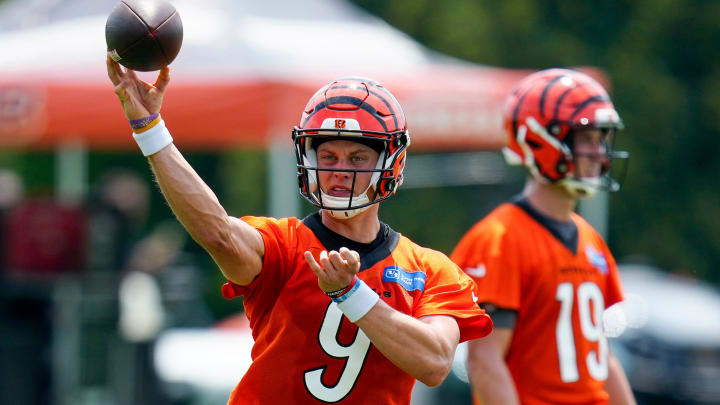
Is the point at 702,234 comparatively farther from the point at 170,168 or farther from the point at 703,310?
the point at 170,168

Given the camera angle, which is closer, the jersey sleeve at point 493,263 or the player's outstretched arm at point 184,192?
the player's outstretched arm at point 184,192

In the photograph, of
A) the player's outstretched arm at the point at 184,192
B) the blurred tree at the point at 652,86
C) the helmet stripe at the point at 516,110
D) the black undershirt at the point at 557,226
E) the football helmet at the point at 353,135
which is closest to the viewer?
the player's outstretched arm at the point at 184,192

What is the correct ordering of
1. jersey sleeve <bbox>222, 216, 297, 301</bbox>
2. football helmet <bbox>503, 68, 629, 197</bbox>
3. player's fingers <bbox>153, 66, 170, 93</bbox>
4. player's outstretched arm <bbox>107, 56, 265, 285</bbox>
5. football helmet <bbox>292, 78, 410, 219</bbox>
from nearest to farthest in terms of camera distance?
player's outstretched arm <bbox>107, 56, 265, 285</bbox>
player's fingers <bbox>153, 66, 170, 93</bbox>
jersey sleeve <bbox>222, 216, 297, 301</bbox>
football helmet <bbox>292, 78, 410, 219</bbox>
football helmet <bbox>503, 68, 629, 197</bbox>

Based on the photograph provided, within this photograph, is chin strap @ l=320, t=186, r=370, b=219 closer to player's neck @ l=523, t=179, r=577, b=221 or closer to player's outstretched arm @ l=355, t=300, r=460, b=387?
player's outstretched arm @ l=355, t=300, r=460, b=387

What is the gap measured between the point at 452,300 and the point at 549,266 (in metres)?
1.12

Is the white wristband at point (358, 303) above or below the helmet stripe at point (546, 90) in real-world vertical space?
below

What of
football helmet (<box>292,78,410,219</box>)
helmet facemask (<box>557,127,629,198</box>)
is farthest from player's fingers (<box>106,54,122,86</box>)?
helmet facemask (<box>557,127,629,198</box>)

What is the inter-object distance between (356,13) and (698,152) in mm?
6212

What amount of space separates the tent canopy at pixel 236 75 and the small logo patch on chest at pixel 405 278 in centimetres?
532

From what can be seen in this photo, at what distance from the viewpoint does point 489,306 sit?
182 inches

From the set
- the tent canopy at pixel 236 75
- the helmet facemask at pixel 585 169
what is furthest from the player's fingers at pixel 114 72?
the tent canopy at pixel 236 75

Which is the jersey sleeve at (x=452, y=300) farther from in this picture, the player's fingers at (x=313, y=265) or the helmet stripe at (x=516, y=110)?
the helmet stripe at (x=516, y=110)

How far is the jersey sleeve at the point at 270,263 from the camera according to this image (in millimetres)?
3574

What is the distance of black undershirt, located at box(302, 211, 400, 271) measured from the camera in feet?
12.3
